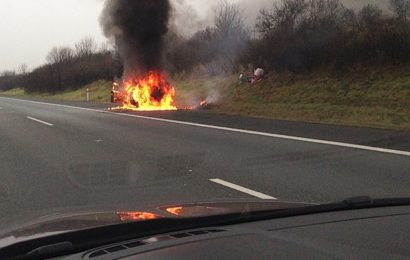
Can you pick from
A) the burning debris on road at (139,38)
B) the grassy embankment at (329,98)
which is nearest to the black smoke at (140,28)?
the burning debris on road at (139,38)

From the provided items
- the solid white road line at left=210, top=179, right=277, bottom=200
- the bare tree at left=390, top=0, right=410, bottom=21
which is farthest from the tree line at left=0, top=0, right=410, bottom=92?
the solid white road line at left=210, top=179, right=277, bottom=200

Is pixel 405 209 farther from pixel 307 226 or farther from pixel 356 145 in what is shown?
pixel 356 145

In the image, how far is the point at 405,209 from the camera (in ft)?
12.2

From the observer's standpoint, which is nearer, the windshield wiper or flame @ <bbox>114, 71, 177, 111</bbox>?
the windshield wiper

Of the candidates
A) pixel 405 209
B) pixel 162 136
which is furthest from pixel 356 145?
pixel 405 209

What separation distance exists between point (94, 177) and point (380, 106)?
12.5 meters

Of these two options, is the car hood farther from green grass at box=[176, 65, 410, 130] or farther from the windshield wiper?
green grass at box=[176, 65, 410, 130]

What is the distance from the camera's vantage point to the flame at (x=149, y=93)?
82.9 ft

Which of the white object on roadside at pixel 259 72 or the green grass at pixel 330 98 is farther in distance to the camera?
the white object on roadside at pixel 259 72

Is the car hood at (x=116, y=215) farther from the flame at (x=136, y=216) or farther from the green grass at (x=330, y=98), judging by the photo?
the green grass at (x=330, y=98)

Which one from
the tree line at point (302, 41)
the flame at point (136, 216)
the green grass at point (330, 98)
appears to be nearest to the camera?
the flame at point (136, 216)

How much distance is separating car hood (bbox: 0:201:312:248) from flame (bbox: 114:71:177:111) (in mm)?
20968

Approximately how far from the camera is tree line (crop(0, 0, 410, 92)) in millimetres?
23766

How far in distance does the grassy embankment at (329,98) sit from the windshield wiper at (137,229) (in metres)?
10.7
